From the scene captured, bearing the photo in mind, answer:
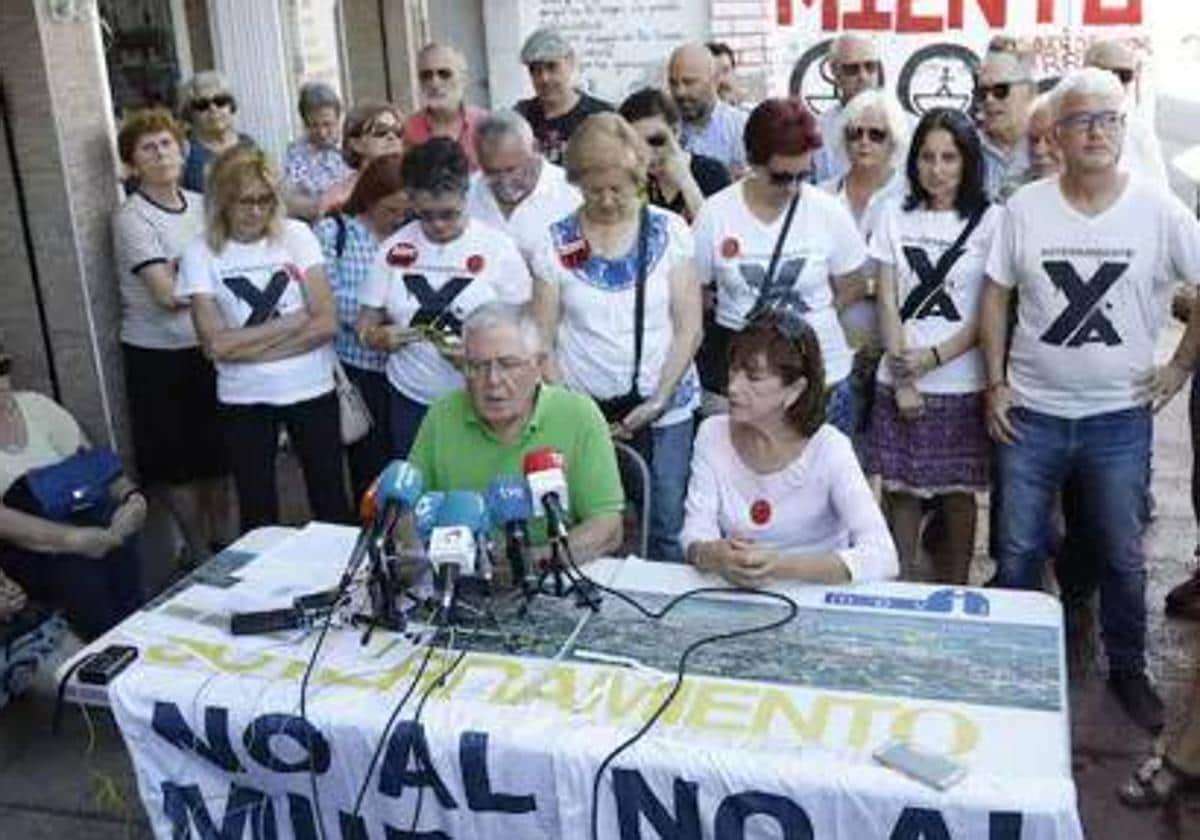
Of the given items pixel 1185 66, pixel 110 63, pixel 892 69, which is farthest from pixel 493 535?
pixel 1185 66

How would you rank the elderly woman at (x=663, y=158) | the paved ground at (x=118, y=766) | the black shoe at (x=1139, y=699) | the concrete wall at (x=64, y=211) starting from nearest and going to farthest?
the paved ground at (x=118, y=766), the black shoe at (x=1139, y=699), the concrete wall at (x=64, y=211), the elderly woman at (x=663, y=158)

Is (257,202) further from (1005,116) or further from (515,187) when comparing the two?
(1005,116)

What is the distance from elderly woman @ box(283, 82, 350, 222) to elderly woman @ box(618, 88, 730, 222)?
4.76 ft

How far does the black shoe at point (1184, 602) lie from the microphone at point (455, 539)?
2417 mm

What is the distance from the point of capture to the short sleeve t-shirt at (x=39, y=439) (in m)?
3.98

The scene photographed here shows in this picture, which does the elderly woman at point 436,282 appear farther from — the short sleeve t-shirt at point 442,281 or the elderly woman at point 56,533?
the elderly woman at point 56,533

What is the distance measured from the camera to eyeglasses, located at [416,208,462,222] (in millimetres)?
4008

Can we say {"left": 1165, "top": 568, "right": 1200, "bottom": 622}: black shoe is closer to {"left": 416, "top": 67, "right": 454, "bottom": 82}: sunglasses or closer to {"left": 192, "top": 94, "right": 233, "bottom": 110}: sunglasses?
{"left": 416, "top": 67, "right": 454, "bottom": 82}: sunglasses

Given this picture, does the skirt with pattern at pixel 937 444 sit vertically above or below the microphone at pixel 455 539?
below

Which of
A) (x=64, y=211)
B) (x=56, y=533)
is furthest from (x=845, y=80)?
(x=56, y=533)

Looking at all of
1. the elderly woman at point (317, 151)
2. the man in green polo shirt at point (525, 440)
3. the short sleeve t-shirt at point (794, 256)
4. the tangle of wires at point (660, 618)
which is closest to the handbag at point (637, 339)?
the short sleeve t-shirt at point (794, 256)

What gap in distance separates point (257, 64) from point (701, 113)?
111 inches

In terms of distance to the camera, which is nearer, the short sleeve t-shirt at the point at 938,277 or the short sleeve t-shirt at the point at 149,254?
the short sleeve t-shirt at the point at 938,277

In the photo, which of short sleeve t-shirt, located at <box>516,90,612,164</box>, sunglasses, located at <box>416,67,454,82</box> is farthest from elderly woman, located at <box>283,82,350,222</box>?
short sleeve t-shirt, located at <box>516,90,612,164</box>
